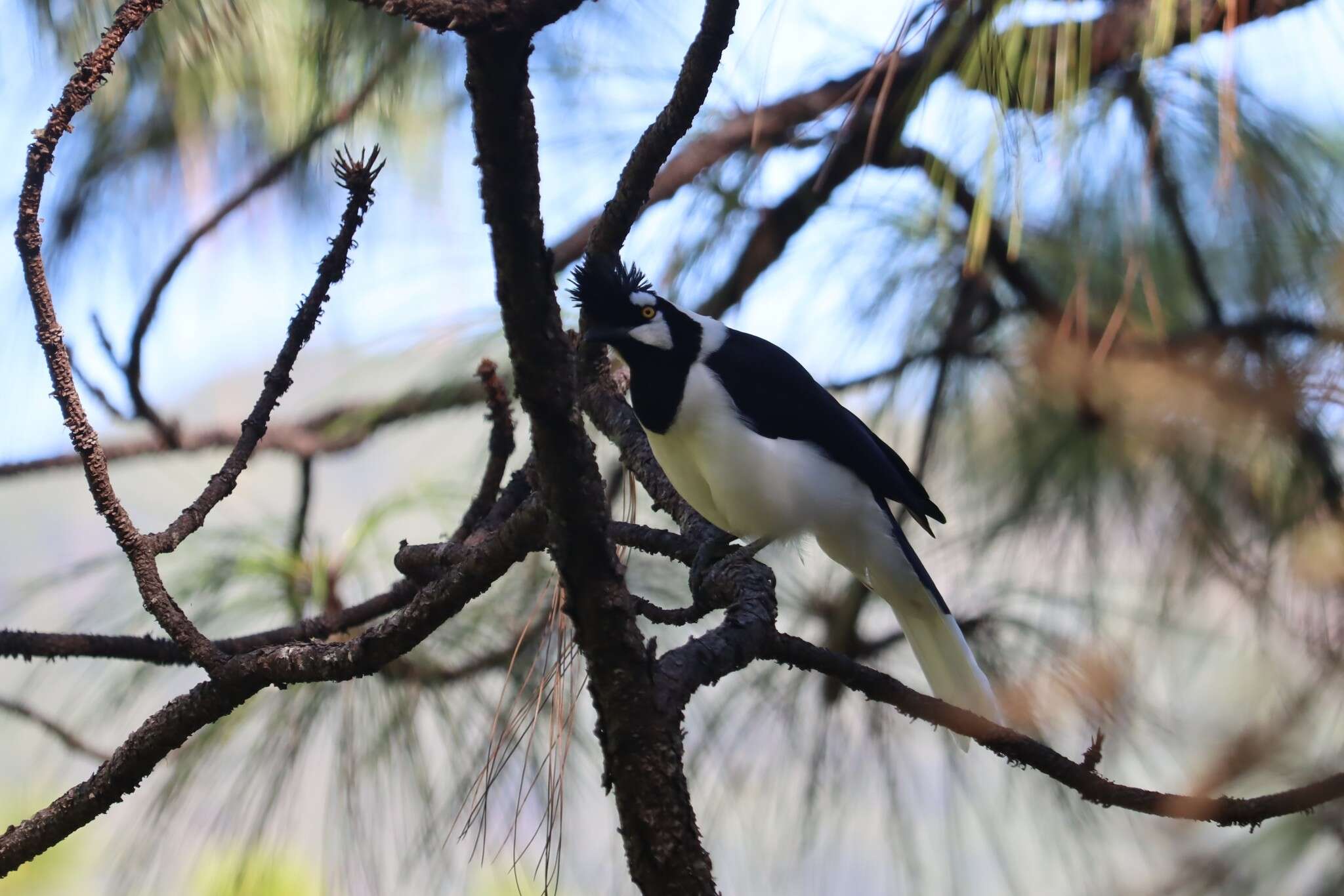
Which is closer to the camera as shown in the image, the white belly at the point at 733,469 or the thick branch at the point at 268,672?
the thick branch at the point at 268,672

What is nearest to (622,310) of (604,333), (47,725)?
(604,333)

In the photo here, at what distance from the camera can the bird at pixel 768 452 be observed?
142 cm

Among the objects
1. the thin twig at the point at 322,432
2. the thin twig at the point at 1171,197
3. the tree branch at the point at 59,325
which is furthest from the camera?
the thin twig at the point at 322,432

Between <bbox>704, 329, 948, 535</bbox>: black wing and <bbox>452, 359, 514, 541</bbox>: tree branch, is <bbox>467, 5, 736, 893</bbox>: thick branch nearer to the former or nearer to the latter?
<bbox>452, 359, 514, 541</bbox>: tree branch

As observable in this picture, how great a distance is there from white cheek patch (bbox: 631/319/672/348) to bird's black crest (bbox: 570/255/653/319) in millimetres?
30

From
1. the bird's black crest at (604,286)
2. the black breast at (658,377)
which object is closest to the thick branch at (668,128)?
the bird's black crest at (604,286)

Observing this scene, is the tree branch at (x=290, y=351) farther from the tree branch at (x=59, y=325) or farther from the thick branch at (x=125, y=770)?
the thick branch at (x=125, y=770)

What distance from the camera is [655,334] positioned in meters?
1.45

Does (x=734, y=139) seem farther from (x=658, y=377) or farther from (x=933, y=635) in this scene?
(x=933, y=635)

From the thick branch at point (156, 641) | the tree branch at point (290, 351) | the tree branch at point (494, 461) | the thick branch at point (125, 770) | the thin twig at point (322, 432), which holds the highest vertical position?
the thin twig at point (322, 432)

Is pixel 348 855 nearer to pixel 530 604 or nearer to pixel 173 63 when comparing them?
pixel 530 604

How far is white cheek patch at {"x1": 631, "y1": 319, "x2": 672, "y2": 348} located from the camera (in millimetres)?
1433

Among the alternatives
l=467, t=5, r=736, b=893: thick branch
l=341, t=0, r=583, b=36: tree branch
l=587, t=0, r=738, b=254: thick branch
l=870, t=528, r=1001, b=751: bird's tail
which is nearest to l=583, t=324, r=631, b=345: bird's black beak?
l=587, t=0, r=738, b=254: thick branch

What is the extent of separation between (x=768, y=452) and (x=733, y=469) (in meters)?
0.05
